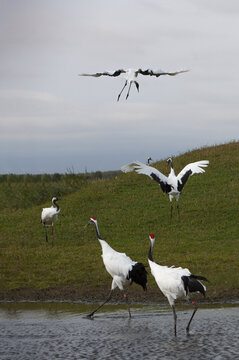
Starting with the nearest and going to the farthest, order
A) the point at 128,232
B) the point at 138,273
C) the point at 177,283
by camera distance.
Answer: the point at 177,283 → the point at 138,273 → the point at 128,232

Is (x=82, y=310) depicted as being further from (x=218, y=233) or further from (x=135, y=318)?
(x=218, y=233)

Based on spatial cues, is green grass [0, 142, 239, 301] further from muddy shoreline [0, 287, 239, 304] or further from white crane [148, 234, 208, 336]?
white crane [148, 234, 208, 336]

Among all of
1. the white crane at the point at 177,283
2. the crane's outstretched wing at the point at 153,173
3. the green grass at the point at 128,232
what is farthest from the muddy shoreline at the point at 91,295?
the crane's outstretched wing at the point at 153,173

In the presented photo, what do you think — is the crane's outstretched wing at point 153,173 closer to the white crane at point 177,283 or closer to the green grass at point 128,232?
the green grass at point 128,232

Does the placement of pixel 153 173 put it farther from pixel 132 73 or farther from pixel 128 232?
pixel 132 73

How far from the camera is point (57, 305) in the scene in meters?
14.9

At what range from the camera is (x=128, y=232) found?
2336cm

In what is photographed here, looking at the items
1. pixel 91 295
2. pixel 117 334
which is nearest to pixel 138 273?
pixel 117 334

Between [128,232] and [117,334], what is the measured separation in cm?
1208

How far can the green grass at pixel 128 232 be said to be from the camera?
16953 mm

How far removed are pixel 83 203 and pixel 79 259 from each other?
Result: 10028mm

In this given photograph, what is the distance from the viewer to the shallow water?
32.6ft

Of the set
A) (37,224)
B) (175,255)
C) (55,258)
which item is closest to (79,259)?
(55,258)

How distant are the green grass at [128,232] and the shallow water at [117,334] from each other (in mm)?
1961
